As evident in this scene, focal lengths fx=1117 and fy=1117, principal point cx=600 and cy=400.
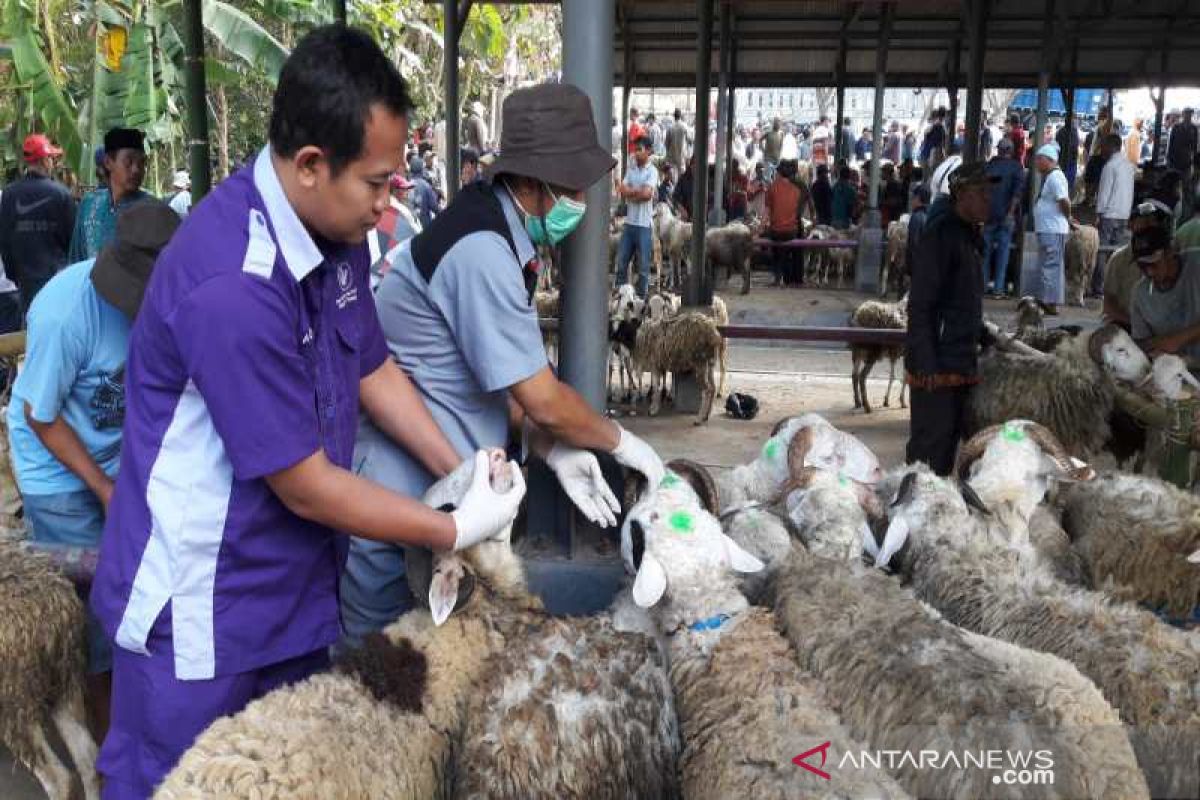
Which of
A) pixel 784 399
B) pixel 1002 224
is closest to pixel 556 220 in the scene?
pixel 784 399

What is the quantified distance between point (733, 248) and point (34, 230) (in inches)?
438

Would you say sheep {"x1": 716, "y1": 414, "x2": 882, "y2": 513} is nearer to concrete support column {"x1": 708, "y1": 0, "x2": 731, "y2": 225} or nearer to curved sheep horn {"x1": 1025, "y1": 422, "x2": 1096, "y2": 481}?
curved sheep horn {"x1": 1025, "y1": 422, "x2": 1096, "y2": 481}

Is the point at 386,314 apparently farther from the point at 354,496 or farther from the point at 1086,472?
the point at 1086,472

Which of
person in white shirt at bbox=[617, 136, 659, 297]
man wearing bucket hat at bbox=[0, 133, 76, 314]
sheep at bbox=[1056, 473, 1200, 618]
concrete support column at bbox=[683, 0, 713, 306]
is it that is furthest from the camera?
person in white shirt at bbox=[617, 136, 659, 297]

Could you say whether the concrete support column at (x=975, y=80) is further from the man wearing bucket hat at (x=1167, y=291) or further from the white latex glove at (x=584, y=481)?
the white latex glove at (x=584, y=481)

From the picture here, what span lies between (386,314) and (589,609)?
107 cm

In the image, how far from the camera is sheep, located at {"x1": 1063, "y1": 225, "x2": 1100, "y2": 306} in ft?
48.5

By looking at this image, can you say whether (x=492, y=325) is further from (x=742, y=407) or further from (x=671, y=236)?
(x=671, y=236)

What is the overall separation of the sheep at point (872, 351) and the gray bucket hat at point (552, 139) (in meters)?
6.47

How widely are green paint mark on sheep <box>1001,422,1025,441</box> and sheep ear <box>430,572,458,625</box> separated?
87.0 inches

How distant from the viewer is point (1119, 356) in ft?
19.3

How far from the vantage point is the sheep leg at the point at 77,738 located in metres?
3.32

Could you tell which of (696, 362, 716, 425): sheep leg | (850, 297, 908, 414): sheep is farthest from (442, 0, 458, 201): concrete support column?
(850, 297, 908, 414): sheep

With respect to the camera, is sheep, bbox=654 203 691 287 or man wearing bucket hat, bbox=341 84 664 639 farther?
sheep, bbox=654 203 691 287
